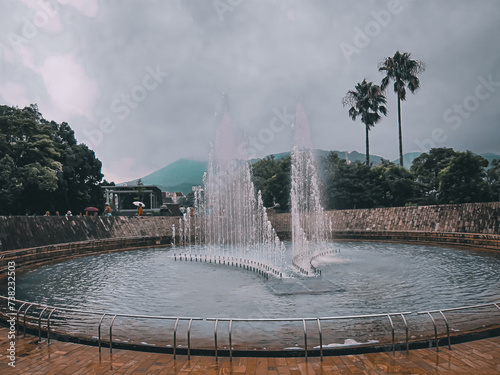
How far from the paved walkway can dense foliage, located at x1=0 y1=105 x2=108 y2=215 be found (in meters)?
26.6

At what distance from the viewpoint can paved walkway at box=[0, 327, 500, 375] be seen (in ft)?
18.0

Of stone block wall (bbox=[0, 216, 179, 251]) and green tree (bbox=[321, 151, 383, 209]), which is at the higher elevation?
green tree (bbox=[321, 151, 383, 209])

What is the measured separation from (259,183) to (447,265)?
3425cm

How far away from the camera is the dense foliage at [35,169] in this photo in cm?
2904

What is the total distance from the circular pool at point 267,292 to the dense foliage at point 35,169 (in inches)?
574

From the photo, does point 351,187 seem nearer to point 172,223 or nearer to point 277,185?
point 277,185

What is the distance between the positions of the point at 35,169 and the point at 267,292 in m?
25.7

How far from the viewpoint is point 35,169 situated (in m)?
29.5

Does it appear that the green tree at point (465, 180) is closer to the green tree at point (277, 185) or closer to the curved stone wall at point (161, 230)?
the curved stone wall at point (161, 230)

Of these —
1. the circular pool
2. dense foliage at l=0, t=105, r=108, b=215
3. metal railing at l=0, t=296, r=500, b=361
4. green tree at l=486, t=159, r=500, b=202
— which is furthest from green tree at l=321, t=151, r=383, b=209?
metal railing at l=0, t=296, r=500, b=361

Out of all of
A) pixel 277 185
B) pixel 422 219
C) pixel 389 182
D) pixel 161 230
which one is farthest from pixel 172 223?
pixel 389 182

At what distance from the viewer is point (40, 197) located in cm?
3353

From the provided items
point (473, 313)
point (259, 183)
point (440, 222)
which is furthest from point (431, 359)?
point (259, 183)

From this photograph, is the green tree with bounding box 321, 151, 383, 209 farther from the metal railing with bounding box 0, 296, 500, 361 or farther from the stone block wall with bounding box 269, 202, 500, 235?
the metal railing with bounding box 0, 296, 500, 361
